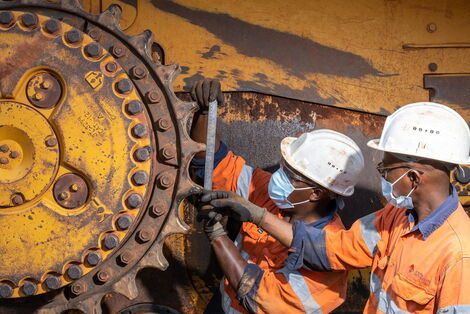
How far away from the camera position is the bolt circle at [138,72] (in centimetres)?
261

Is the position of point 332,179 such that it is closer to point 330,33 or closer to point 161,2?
point 330,33

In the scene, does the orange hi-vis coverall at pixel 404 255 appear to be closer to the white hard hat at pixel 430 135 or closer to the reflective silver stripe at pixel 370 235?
the reflective silver stripe at pixel 370 235

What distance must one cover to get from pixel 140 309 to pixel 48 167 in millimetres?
855

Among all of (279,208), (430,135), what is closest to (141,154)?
(279,208)

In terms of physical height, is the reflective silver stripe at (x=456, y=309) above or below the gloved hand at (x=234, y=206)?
below

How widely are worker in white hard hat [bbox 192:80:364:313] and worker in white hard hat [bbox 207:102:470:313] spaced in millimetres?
298

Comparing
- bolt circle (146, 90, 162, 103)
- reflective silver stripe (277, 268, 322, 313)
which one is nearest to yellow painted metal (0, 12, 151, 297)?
bolt circle (146, 90, 162, 103)

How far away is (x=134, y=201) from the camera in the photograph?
253 centimetres

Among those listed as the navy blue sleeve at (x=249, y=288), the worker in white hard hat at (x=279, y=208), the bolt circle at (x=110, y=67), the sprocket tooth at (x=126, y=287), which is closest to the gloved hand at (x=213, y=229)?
the worker in white hard hat at (x=279, y=208)

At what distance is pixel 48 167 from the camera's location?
249 centimetres

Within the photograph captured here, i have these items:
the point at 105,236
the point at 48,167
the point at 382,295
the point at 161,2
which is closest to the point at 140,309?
the point at 105,236

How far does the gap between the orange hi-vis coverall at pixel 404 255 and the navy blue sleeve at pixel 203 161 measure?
489mm

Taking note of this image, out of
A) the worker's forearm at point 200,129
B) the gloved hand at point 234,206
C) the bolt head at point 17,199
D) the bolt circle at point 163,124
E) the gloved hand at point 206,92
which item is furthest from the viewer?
the worker's forearm at point 200,129

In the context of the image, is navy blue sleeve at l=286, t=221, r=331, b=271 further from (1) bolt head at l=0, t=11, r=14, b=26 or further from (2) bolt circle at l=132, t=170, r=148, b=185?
(1) bolt head at l=0, t=11, r=14, b=26
